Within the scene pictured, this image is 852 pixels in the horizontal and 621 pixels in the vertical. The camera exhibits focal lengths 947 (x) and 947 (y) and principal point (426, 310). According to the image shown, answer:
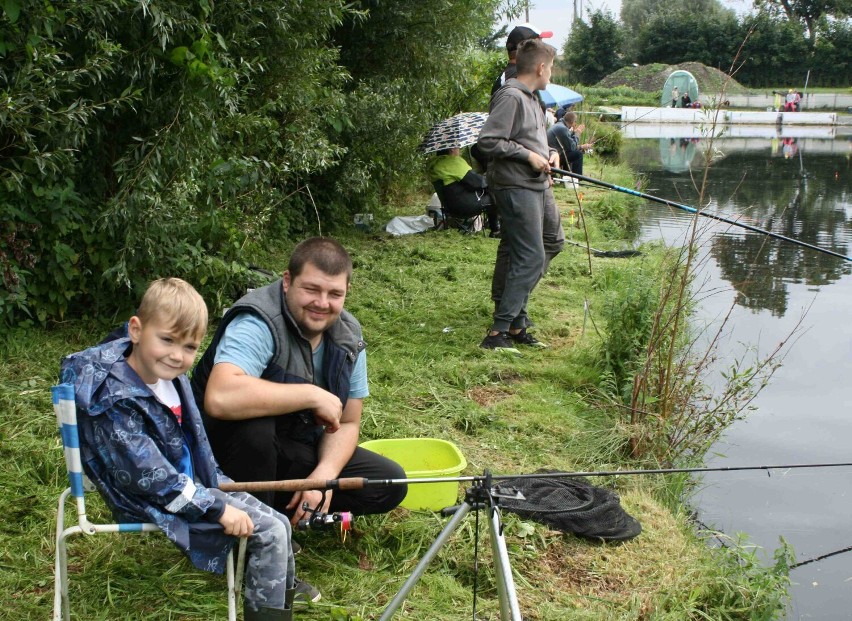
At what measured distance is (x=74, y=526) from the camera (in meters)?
2.37

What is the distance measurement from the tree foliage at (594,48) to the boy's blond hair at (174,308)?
2495 inches

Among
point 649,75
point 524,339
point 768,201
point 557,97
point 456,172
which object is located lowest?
point 524,339

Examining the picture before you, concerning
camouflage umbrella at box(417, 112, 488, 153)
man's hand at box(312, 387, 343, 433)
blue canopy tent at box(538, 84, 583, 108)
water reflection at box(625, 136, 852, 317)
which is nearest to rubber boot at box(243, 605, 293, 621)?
man's hand at box(312, 387, 343, 433)

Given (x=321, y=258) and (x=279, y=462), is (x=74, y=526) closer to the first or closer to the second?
(x=279, y=462)

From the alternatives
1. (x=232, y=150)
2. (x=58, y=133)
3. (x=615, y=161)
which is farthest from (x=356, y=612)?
(x=615, y=161)

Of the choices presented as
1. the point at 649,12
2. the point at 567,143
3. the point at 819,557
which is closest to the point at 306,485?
the point at 819,557

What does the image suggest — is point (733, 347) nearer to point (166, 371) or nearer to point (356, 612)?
point (356, 612)

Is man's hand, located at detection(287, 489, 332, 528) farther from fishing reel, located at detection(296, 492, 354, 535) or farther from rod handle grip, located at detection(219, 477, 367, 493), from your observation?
rod handle grip, located at detection(219, 477, 367, 493)

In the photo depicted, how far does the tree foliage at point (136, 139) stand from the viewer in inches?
172

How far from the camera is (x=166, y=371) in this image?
8.02ft

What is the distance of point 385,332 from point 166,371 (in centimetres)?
365

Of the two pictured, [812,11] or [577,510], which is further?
[812,11]

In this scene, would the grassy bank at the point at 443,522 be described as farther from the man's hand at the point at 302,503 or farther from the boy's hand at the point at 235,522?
the boy's hand at the point at 235,522

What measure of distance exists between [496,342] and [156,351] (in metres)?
3.52
